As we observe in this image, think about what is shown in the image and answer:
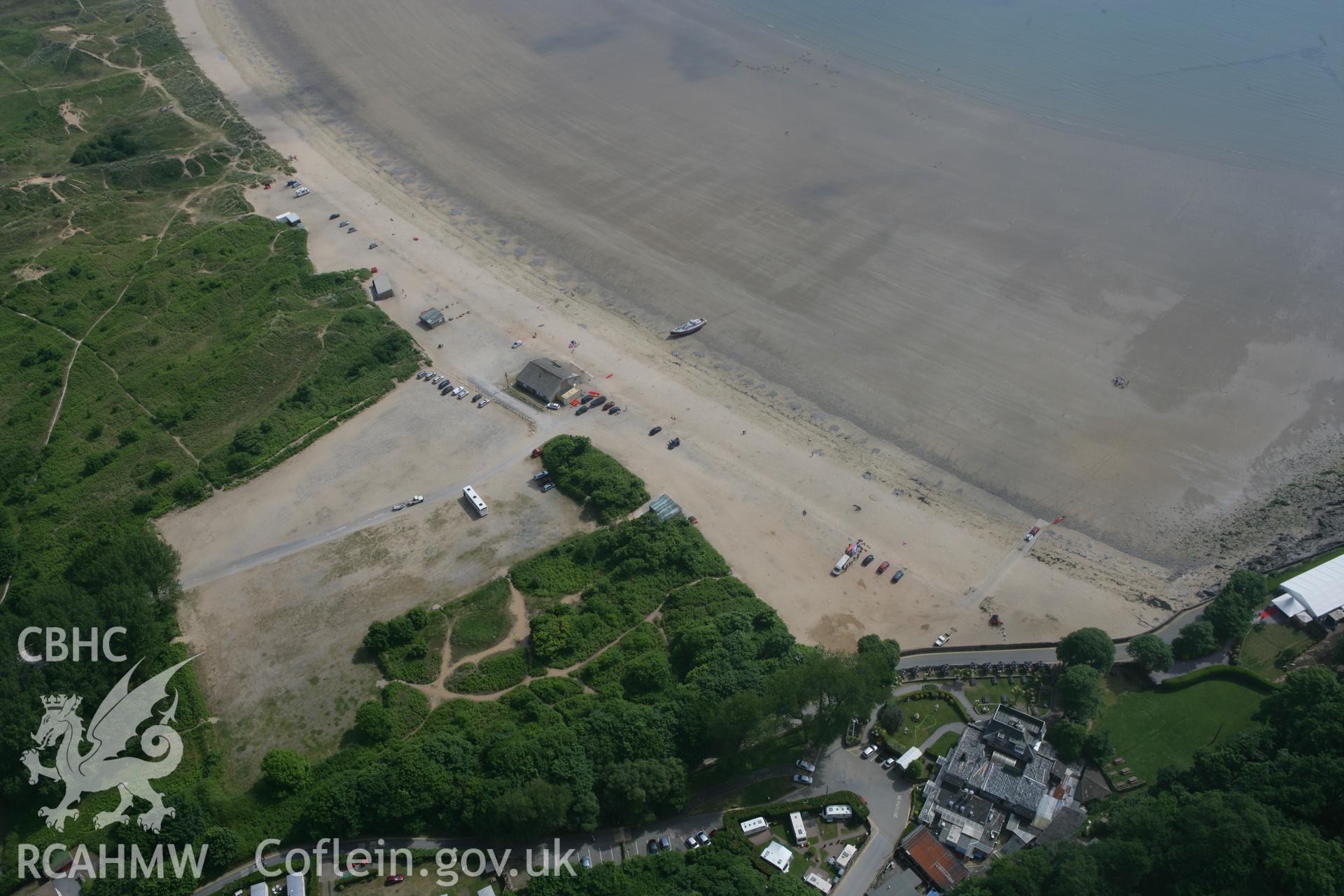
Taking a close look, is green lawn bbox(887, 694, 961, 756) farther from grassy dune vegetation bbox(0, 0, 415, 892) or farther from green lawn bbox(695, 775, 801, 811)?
grassy dune vegetation bbox(0, 0, 415, 892)

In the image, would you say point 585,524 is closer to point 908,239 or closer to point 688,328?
point 688,328

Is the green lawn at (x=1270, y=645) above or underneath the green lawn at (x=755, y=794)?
above

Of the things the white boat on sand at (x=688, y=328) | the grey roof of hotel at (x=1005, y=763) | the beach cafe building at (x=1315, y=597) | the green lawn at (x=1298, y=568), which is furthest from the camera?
the white boat on sand at (x=688, y=328)

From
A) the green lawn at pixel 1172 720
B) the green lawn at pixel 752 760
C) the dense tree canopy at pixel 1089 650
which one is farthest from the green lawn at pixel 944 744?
the green lawn at pixel 1172 720

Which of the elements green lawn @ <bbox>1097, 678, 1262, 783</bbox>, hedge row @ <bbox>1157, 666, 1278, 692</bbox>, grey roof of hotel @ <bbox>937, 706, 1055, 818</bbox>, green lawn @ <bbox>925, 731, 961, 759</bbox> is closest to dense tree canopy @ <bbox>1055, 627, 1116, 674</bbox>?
green lawn @ <bbox>1097, 678, 1262, 783</bbox>

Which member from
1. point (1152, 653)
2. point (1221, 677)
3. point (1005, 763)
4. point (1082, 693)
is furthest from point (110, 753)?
point (1221, 677)

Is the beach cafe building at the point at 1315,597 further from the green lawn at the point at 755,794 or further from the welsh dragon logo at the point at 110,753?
the welsh dragon logo at the point at 110,753
